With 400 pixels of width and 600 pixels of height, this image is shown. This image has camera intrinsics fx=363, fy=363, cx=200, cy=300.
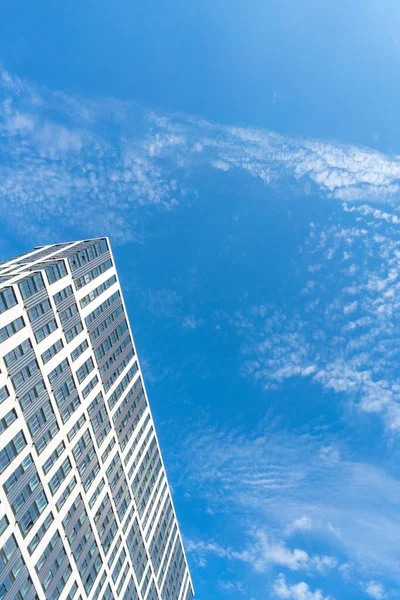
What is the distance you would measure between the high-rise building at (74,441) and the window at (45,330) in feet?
0.86

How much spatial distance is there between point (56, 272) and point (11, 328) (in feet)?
53.7

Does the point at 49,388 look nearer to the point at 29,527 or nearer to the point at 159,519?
the point at 29,527

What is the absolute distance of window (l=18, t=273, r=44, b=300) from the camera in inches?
2340

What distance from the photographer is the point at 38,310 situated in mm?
62688

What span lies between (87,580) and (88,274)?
58.9m

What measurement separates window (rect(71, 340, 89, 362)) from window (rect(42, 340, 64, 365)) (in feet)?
12.9

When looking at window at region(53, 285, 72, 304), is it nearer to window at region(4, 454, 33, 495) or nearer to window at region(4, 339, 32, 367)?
window at region(4, 339, 32, 367)

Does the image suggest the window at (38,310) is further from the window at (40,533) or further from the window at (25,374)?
the window at (40,533)

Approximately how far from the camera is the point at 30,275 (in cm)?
6216

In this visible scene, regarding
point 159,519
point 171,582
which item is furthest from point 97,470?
point 171,582

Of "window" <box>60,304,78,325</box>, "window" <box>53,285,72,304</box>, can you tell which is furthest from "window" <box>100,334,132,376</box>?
"window" <box>53,285,72,304</box>

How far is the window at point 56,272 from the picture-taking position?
6700 centimetres

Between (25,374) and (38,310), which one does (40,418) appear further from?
(38,310)

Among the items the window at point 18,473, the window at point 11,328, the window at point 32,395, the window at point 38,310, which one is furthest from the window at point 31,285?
the window at point 18,473
